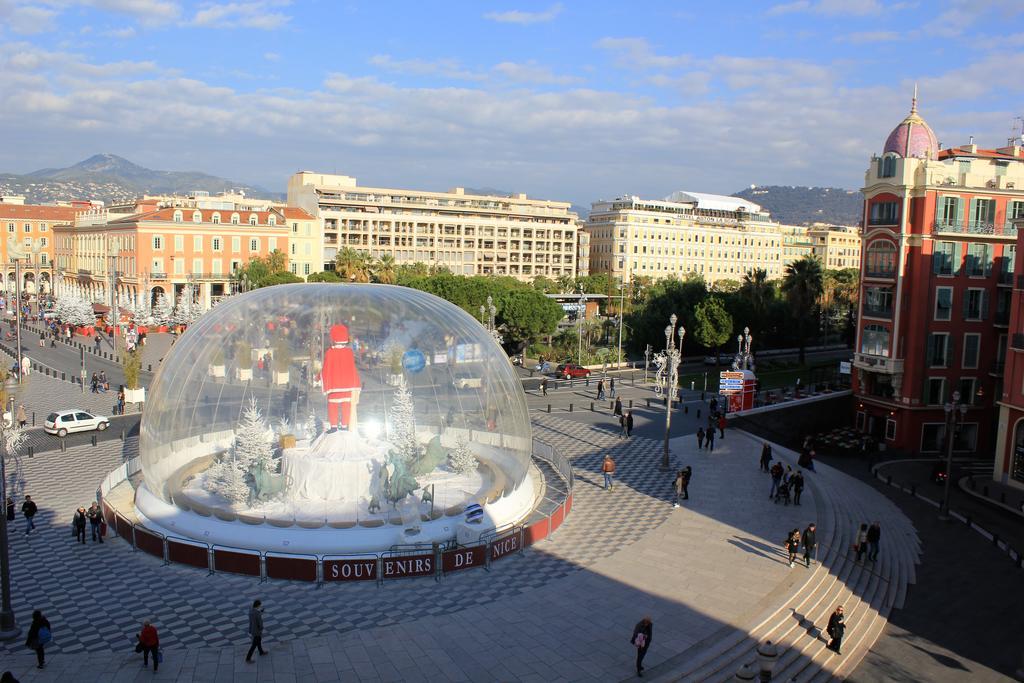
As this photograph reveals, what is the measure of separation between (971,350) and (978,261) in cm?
463

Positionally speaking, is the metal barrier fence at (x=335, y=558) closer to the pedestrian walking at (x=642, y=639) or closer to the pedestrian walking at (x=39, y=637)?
the pedestrian walking at (x=39, y=637)

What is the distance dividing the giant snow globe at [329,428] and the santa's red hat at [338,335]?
0.03m

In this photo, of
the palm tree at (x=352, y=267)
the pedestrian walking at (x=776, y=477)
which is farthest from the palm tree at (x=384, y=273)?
the pedestrian walking at (x=776, y=477)

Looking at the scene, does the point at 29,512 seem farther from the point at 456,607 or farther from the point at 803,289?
the point at 803,289

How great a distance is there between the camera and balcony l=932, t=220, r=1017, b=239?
3872 centimetres

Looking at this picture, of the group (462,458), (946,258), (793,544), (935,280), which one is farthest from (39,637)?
(946,258)

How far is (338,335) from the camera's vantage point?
72.8ft

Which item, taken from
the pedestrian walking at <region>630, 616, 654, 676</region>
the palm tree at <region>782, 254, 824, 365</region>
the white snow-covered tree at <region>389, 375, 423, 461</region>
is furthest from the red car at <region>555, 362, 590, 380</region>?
the pedestrian walking at <region>630, 616, 654, 676</region>

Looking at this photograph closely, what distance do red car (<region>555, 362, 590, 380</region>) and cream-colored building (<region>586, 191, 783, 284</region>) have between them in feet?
174

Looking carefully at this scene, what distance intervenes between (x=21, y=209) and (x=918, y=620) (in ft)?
362

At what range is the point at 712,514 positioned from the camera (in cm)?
2433

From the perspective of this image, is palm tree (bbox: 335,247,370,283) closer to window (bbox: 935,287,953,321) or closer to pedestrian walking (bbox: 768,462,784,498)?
window (bbox: 935,287,953,321)

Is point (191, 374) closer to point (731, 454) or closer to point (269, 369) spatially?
point (269, 369)

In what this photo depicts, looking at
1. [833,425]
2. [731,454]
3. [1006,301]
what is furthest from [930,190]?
[731,454]
